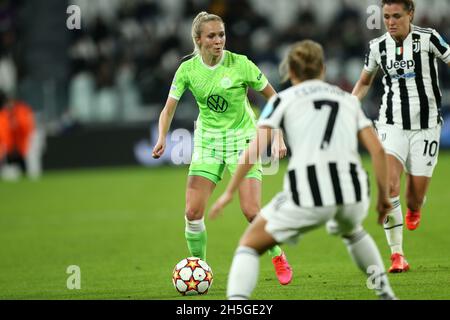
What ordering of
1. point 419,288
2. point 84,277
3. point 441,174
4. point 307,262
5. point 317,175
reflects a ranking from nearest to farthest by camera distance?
point 317,175, point 419,288, point 84,277, point 307,262, point 441,174

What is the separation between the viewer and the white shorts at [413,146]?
837cm

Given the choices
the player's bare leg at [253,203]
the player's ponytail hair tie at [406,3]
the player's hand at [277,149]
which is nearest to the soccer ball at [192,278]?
the player's bare leg at [253,203]

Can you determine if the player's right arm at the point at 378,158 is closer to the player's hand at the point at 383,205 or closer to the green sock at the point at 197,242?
the player's hand at the point at 383,205

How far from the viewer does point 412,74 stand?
8297 mm

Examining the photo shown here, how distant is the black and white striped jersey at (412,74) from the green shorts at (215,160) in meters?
1.40

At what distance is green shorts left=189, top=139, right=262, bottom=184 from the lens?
8.04 meters

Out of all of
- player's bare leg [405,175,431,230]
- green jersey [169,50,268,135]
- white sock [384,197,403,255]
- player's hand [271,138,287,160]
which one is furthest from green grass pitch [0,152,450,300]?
green jersey [169,50,268,135]

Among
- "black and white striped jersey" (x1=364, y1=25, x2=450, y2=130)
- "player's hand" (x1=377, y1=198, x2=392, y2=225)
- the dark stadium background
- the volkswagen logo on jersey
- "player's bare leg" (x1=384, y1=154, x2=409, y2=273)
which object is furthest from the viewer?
the dark stadium background

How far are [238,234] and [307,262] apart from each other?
10.5 ft

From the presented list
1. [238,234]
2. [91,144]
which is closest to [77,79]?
[91,144]

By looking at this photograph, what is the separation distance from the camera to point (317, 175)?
5.76 meters

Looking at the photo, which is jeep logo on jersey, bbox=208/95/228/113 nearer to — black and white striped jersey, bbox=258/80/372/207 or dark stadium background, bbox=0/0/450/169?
black and white striped jersey, bbox=258/80/372/207
